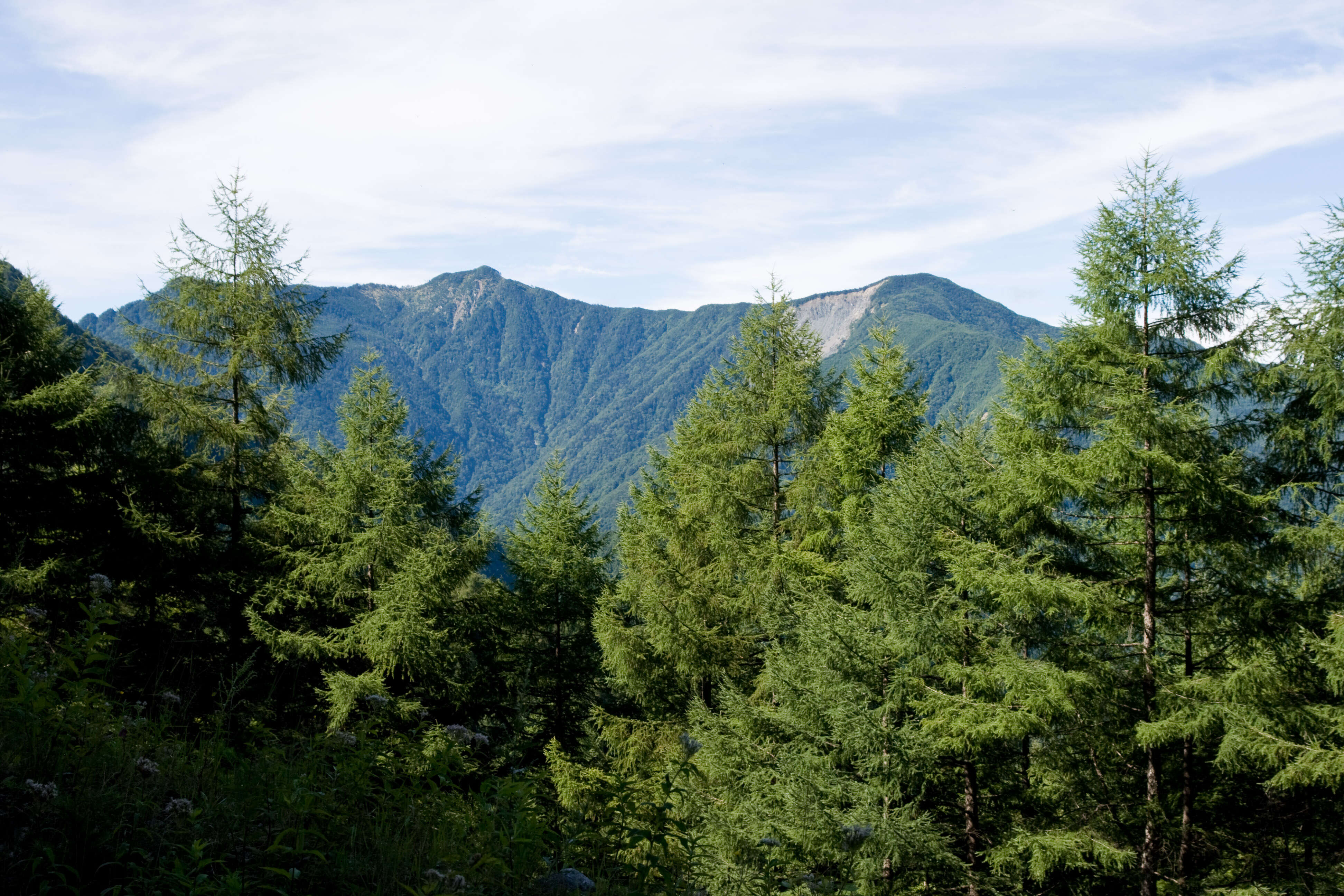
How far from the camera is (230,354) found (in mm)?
13266

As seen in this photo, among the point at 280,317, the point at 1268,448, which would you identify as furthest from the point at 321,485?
the point at 1268,448

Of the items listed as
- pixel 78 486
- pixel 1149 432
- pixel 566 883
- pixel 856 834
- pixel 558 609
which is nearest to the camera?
pixel 566 883

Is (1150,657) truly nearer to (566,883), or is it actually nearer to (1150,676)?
(1150,676)

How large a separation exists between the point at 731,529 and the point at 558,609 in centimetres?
687

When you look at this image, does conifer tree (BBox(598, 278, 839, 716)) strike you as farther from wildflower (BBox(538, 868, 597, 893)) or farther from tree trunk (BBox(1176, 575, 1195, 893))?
wildflower (BBox(538, 868, 597, 893))

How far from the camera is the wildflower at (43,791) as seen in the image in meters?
2.70

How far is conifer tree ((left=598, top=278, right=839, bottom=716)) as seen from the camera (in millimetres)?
14289

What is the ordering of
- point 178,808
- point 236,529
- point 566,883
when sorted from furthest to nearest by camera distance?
point 236,529 → point 566,883 → point 178,808

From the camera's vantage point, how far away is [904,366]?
1305 cm

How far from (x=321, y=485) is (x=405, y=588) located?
3.70 m

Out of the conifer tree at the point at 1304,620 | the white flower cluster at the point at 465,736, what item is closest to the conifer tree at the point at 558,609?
the conifer tree at the point at 1304,620

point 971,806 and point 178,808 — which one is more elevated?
point 178,808

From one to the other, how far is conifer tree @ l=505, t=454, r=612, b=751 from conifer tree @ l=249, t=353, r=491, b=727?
11.8ft

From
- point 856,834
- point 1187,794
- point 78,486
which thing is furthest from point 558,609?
point 856,834
